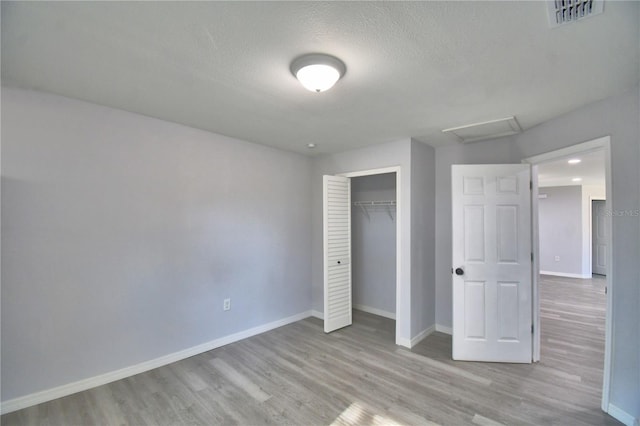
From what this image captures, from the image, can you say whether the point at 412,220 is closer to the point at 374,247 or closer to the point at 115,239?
the point at 374,247

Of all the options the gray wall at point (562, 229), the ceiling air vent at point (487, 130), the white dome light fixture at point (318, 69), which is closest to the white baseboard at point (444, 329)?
the ceiling air vent at point (487, 130)

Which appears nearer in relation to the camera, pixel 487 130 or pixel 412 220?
pixel 487 130

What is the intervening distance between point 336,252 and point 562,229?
6767mm

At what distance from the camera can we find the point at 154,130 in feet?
9.47

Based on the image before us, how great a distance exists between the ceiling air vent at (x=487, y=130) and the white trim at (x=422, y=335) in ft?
7.91

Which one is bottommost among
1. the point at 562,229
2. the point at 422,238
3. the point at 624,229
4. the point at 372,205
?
the point at 562,229

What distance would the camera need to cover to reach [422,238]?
3645 mm

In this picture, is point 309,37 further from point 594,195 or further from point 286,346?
point 594,195

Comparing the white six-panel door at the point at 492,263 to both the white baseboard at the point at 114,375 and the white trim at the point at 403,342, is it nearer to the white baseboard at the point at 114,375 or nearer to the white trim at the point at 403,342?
the white trim at the point at 403,342

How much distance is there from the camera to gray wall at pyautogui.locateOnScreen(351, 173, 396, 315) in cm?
448

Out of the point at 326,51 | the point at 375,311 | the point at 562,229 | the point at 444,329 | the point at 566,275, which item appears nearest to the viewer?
the point at 326,51

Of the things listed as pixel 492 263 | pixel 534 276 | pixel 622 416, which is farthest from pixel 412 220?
pixel 622 416

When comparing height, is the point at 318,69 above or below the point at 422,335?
above

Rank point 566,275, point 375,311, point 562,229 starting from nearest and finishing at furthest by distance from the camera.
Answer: point 375,311
point 566,275
point 562,229
